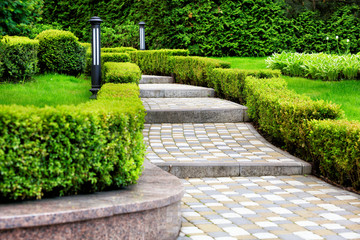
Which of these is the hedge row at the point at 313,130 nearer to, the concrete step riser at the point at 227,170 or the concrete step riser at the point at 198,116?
the concrete step riser at the point at 227,170

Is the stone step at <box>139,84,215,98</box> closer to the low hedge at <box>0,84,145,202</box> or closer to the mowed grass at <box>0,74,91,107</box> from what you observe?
the mowed grass at <box>0,74,91,107</box>

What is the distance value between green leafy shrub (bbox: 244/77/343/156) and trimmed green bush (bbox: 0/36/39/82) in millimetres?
4757

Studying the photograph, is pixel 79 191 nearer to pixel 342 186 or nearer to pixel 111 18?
pixel 342 186

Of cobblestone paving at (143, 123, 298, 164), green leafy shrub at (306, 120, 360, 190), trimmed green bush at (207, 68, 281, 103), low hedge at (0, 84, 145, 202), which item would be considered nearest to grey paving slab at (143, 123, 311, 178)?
cobblestone paving at (143, 123, 298, 164)

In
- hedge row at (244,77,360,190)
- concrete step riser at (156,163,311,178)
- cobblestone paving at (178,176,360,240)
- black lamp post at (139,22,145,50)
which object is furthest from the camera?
black lamp post at (139,22,145,50)

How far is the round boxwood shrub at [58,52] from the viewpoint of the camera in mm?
11914

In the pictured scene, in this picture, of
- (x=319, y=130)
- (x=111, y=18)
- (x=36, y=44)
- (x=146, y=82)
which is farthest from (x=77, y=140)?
(x=111, y=18)

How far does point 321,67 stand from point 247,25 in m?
5.66

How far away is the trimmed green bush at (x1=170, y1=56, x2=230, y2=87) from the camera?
1227cm

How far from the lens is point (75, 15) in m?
19.9

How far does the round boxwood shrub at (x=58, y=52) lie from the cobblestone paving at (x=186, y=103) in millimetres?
2305

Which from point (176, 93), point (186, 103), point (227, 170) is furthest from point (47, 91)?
point (227, 170)

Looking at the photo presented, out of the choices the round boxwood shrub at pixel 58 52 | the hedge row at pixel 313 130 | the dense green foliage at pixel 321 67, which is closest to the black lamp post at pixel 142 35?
the round boxwood shrub at pixel 58 52

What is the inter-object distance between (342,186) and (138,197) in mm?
3226
